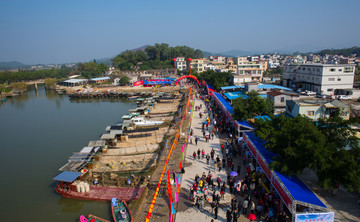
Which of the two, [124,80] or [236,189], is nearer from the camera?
[236,189]

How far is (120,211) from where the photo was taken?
36.7 ft

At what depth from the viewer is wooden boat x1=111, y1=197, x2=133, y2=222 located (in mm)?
10906

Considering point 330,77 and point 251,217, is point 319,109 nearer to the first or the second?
point 251,217

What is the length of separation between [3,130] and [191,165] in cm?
2839

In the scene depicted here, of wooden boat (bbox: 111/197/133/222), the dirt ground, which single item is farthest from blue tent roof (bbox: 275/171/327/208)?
wooden boat (bbox: 111/197/133/222)

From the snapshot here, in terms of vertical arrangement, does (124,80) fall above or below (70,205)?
above

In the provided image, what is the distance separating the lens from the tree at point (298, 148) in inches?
365

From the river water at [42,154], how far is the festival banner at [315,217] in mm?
8816

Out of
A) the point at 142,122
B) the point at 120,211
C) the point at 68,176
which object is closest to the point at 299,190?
the point at 120,211

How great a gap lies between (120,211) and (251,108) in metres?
12.7

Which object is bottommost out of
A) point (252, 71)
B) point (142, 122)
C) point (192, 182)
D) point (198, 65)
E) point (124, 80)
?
point (192, 182)

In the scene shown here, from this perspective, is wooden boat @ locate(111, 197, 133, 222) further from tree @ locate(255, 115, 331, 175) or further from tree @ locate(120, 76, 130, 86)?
tree @ locate(120, 76, 130, 86)

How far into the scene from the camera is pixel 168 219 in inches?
410

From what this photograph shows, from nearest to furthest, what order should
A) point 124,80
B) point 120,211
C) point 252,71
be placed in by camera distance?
point 120,211 < point 252,71 < point 124,80
